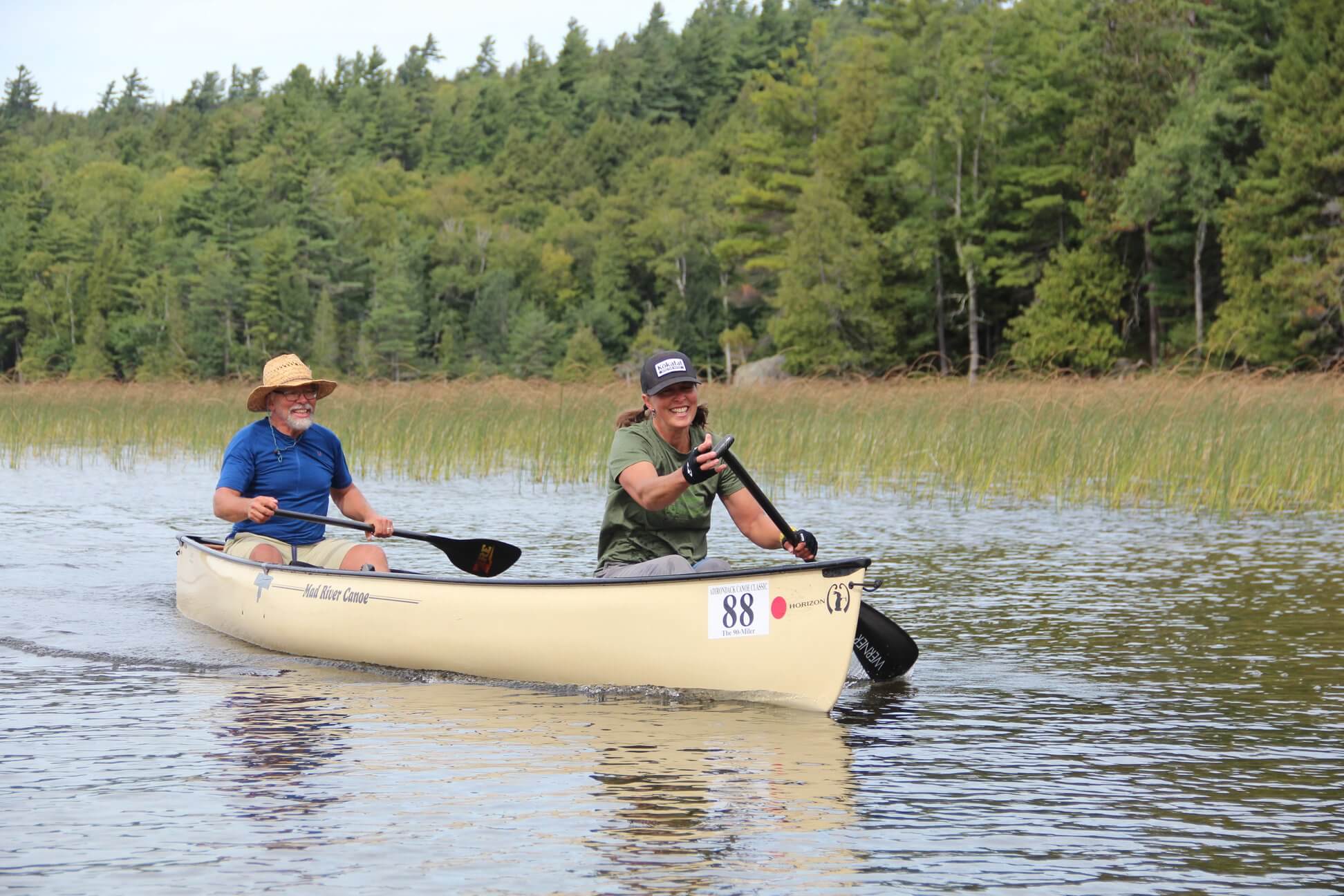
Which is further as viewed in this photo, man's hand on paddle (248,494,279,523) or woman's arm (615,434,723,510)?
man's hand on paddle (248,494,279,523)

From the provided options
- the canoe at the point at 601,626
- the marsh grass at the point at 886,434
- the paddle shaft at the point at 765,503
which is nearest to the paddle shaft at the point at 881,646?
the paddle shaft at the point at 765,503

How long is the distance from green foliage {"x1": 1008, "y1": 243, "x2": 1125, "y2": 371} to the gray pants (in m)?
38.4

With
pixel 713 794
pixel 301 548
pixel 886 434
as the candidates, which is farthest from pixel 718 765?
pixel 886 434

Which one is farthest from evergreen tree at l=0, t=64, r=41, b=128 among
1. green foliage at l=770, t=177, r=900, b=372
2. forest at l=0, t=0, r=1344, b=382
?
green foliage at l=770, t=177, r=900, b=372

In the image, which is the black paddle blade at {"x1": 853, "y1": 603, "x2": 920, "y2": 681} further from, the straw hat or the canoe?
the straw hat

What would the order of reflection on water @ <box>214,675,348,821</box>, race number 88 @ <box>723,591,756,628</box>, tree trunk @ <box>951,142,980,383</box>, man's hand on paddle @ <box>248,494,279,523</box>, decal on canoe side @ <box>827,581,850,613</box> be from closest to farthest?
reflection on water @ <box>214,675,348,821</box> < decal on canoe side @ <box>827,581,850,613</box> < race number 88 @ <box>723,591,756,628</box> < man's hand on paddle @ <box>248,494,279,523</box> < tree trunk @ <box>951,142,980,383</box>

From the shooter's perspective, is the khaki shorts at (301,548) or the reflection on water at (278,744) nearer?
the reflection on water at (278,744)

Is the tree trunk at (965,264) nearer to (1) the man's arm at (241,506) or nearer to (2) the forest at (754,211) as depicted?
(2) the forest at (754,211)

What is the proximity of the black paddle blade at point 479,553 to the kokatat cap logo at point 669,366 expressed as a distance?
2455 mm

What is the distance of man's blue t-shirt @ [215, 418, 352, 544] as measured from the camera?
8016 mm

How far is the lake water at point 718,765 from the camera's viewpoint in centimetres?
432

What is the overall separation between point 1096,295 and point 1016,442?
3061 cm

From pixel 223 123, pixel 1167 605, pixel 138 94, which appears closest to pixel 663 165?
pixel 223 123

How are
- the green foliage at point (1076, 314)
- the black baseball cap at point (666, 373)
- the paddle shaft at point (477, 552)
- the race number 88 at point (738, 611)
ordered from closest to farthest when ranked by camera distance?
the race number 88 at point (738, 611), the black baseball cap at point (666, 373), the paddle shaft at point (477, 552), the green foliage at point (1076, 314)
